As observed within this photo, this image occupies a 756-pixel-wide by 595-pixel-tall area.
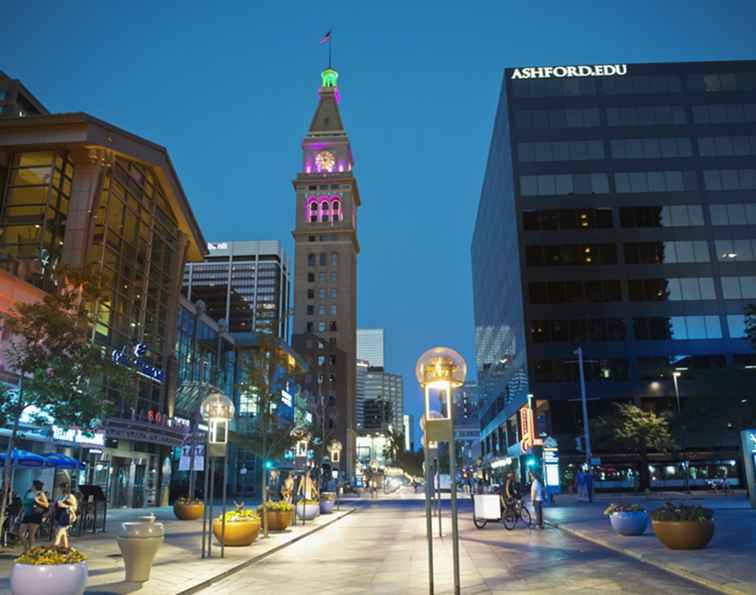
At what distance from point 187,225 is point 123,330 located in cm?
1262

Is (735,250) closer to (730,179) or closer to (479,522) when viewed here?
(730,179)

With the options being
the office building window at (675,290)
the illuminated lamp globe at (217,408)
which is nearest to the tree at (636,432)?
the office building window at (675,290)

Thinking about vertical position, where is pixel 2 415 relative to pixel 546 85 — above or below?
below

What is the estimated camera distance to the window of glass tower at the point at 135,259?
37.7 metres

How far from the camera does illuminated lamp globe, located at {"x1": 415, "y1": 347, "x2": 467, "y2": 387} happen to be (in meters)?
12.2

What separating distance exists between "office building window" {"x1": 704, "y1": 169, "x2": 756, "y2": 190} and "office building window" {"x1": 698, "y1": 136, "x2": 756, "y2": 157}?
77.2 inches

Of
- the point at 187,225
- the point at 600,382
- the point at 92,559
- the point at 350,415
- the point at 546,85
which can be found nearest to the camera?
the point at 92,559

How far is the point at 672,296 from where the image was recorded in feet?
238

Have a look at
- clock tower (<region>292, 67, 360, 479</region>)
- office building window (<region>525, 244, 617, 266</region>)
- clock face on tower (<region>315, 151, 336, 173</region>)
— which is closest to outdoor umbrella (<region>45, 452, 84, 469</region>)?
office building window (<region>525, 244, 617, 266</region>)

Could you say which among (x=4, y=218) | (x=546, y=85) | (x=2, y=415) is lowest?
(x=2, y=415)

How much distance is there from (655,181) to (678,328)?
1714 cm

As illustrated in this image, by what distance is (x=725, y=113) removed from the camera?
258 feet

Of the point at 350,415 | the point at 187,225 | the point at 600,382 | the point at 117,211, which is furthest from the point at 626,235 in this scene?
the point at 350,415

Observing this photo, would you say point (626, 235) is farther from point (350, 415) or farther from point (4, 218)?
point (350, 415)
